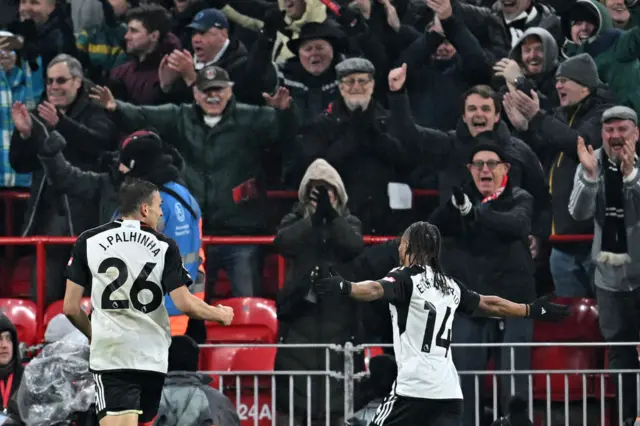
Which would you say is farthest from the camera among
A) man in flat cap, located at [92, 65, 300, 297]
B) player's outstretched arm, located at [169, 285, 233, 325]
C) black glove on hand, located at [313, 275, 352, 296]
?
man in flat cap, located at [92, 65, 300, 297]

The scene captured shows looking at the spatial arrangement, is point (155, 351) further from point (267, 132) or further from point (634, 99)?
point (634, 99)

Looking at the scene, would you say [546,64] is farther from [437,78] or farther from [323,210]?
[323,210]

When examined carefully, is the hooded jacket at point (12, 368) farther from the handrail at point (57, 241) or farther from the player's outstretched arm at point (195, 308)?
the player's outstretched arm at point (195, 308)

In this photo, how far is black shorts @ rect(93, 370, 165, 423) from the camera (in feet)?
28.2

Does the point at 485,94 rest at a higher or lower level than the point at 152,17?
lower

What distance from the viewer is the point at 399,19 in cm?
1402

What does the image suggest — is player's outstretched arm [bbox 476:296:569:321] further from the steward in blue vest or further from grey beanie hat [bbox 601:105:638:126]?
grey beanie hat [bbox 601:105:638:126]

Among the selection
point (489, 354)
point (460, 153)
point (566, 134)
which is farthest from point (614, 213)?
point (489, 354)

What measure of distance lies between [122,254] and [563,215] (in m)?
5.04

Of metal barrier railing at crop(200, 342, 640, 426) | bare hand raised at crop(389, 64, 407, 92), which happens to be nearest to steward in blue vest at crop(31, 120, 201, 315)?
metal barrier railing at crop(200, 342, 640, 426)

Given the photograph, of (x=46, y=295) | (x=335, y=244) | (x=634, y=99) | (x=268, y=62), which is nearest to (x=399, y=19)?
(x=268, y=62)

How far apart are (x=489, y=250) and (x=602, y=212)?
108cm

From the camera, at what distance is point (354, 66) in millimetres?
12523

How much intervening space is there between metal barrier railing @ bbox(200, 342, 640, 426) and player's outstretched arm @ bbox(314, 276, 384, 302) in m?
1.98
